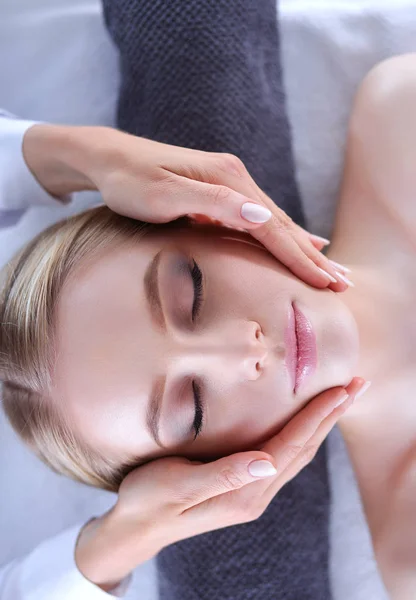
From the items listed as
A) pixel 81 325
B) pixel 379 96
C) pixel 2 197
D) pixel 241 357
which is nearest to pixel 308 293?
pixel 241 357

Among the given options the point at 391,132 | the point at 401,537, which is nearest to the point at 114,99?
the point at 391,132

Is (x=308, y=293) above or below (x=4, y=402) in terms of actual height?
above

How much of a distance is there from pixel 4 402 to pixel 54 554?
0.99ft

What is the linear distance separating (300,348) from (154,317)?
206 millimetres

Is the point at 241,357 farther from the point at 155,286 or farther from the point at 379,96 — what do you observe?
the point at 379,96

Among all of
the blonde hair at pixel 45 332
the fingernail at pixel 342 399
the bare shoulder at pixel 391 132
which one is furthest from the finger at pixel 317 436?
the bare shoulder at pixel 391 132

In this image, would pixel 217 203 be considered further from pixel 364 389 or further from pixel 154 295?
pixel 364 389

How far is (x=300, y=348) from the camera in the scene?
0.78 metres

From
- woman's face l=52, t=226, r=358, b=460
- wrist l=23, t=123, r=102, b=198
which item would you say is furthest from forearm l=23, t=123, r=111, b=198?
woman's face l=52, t=226, r=358, b=460

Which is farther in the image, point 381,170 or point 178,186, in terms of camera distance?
point 381,170

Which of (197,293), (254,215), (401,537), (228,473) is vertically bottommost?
(401,537)

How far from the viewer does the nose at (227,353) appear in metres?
0.75

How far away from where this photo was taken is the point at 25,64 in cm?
126

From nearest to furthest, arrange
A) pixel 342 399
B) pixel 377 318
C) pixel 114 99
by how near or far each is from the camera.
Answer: pixel 342 399 → pixel 377 318 → pixel 114 99
